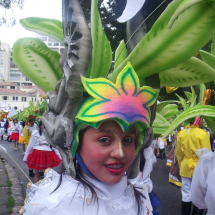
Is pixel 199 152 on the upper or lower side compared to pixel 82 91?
lower

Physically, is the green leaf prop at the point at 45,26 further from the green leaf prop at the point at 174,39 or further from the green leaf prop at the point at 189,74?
the green leaf prop at the point at 189,74

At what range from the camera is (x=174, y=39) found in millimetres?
1209

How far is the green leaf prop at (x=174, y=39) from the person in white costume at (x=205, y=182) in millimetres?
1236

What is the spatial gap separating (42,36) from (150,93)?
3.07 feet

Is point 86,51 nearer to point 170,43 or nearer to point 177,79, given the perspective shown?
point 170,43

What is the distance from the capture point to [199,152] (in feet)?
7.65

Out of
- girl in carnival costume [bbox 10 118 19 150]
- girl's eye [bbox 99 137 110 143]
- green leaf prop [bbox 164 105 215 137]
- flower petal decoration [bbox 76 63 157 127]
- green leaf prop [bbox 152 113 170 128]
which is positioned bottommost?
girl in carnival costume [bbox 10 118 19 150]

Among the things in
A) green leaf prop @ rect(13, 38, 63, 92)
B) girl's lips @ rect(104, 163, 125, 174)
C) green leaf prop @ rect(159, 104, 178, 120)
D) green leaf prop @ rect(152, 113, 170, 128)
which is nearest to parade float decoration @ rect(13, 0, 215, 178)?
green leaf prop @ rect(13, 38, 63, 92)

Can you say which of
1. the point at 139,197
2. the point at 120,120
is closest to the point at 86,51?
the point at 120,120

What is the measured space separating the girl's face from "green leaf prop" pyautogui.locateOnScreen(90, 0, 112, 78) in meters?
0.37

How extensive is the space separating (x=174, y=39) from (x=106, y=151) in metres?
0.70

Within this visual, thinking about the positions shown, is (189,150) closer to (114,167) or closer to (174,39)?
(114,167)

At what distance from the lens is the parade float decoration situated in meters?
1.17

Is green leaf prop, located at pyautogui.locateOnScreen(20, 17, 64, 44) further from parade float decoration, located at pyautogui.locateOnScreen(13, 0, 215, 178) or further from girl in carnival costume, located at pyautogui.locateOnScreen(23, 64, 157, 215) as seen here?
girl in carnival costume, located at pyautogui.locateOnScreen(23, 64, 157, 215)
